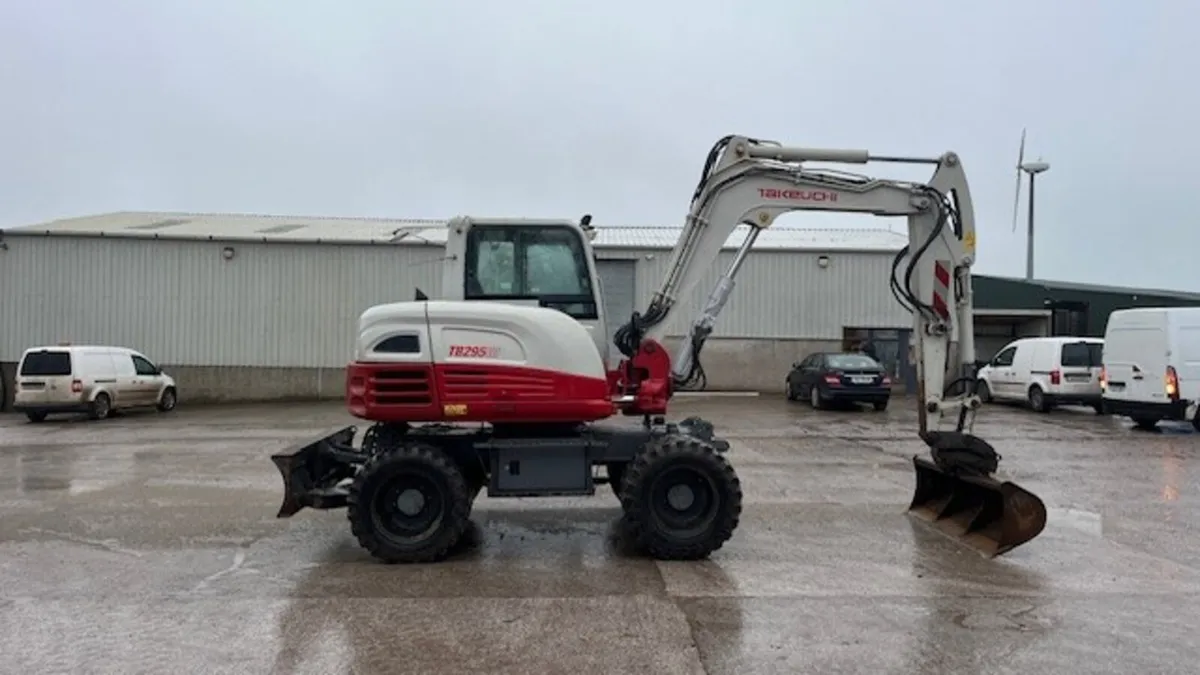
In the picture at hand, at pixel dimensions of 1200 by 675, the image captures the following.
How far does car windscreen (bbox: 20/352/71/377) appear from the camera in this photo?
1992cm

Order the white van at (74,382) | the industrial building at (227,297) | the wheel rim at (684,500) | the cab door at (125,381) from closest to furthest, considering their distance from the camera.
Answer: the wheel rim at (684,500)
the white van at (74,382)
the cab door at (125,381)
the industrial building at (227,297)

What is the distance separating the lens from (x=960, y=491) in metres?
8.34

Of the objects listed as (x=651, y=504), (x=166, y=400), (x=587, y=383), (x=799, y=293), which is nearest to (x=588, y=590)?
(x=651, y=504)

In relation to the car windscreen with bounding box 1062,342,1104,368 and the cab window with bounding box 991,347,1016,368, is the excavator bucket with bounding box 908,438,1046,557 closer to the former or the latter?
the car windscreen with bounding box 1062,342,1104,368

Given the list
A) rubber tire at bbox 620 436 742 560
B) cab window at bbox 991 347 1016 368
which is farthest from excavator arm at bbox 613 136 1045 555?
cab window at bbox 991 347 1016 368

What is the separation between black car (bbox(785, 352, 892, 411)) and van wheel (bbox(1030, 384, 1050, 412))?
3.51 m

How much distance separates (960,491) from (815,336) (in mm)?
19652

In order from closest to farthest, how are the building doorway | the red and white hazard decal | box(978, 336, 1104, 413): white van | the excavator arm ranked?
1. the excavator arm
2. the red and white hazard decal
3. box(978, 336, 1104, 413): white van
4. the building doorway

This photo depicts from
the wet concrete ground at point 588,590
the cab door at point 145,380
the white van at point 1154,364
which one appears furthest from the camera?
the cab door at point 145,380

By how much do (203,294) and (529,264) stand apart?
21659 mm

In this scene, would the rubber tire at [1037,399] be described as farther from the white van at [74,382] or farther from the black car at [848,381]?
the white van at [74,382]

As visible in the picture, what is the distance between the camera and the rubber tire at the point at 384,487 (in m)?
6.94

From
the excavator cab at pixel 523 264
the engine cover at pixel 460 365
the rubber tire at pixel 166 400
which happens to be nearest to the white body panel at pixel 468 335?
the engine cover at pixel 460 365

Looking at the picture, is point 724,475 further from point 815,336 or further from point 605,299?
point 815,336
